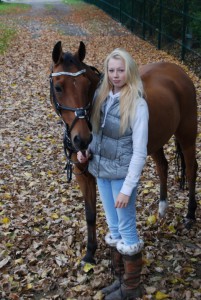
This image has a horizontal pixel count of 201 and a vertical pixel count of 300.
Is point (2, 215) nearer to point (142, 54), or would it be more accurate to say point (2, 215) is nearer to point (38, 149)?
point (38, 149)

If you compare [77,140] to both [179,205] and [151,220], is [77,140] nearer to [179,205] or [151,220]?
[151,220]

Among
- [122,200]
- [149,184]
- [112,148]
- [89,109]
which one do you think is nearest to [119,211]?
[122,200]

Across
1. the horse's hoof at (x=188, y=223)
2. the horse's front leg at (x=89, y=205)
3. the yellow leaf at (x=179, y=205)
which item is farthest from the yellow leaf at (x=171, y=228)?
the horse's front leg at (x=89, y=205)

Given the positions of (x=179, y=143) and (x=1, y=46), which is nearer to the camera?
(x=179, y=143)

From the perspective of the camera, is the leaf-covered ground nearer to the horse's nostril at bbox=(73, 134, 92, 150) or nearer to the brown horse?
the brown horse

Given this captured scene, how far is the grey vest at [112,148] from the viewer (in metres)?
2.82

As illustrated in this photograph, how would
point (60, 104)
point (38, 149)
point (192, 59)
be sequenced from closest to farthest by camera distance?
1. point (60, 104)
2. point (38, 149)
3. point (192, 59)

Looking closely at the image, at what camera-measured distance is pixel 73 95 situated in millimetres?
2801

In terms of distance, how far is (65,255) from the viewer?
4020 millimetres

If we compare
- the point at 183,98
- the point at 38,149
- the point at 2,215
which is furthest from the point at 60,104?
the point at 38,149

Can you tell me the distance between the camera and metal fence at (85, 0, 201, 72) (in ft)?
38.4

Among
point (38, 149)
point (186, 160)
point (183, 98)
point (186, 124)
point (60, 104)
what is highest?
point (60, 104)

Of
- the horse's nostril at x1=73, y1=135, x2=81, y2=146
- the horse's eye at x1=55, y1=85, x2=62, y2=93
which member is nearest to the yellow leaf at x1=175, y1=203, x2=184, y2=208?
the horse's nostril at x1=73, y1=135, x2=81, y2=146

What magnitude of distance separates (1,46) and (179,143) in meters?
13.2
